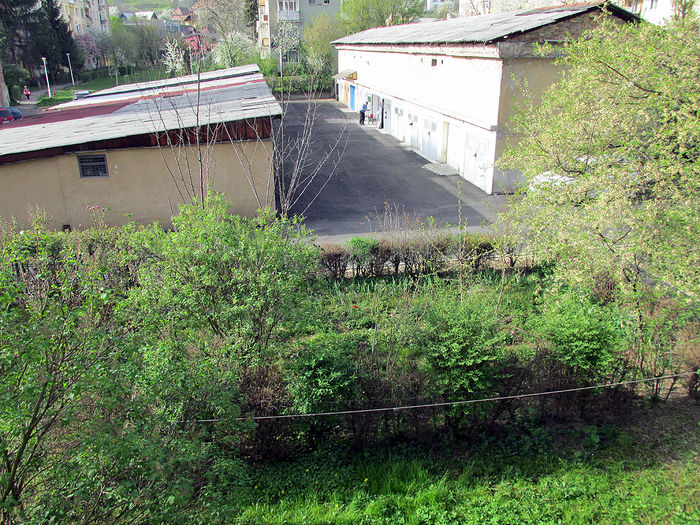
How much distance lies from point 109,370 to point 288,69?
4452 centimetres

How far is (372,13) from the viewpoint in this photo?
49.3 m

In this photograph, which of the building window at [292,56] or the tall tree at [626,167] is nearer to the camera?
the tall tree at [626,167]

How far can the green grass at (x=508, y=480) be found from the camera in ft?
20.9

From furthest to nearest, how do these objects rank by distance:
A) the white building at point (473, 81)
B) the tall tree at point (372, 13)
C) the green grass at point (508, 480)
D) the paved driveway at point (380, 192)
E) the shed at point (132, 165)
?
the tall tree at point (372, 13), the white building at point (473, 81), the paved driveway at point (380, 192), the shed at point (132, 165), the green grass at point (508, 480)

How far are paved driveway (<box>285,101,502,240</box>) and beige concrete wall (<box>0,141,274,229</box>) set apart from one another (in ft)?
7.78

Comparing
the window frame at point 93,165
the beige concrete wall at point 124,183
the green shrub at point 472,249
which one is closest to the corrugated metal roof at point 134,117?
the window frame at point 93,165

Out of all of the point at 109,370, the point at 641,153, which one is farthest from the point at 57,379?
the point at 641,153

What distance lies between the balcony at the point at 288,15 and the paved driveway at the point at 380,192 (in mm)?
28865

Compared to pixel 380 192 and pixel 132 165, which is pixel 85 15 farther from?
pixel 380 192

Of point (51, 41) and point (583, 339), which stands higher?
point (51, 41)

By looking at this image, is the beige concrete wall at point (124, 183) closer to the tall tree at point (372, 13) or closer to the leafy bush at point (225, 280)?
the leafy bush at point (225, 280)

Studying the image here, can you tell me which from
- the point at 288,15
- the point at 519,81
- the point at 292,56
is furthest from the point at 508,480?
the point at 288,15

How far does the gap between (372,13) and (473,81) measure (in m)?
34.9

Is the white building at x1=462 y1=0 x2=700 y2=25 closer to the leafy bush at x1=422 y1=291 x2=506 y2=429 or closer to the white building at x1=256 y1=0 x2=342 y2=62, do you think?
the white building at x1=256 y1=0 x2=342 y2=62
